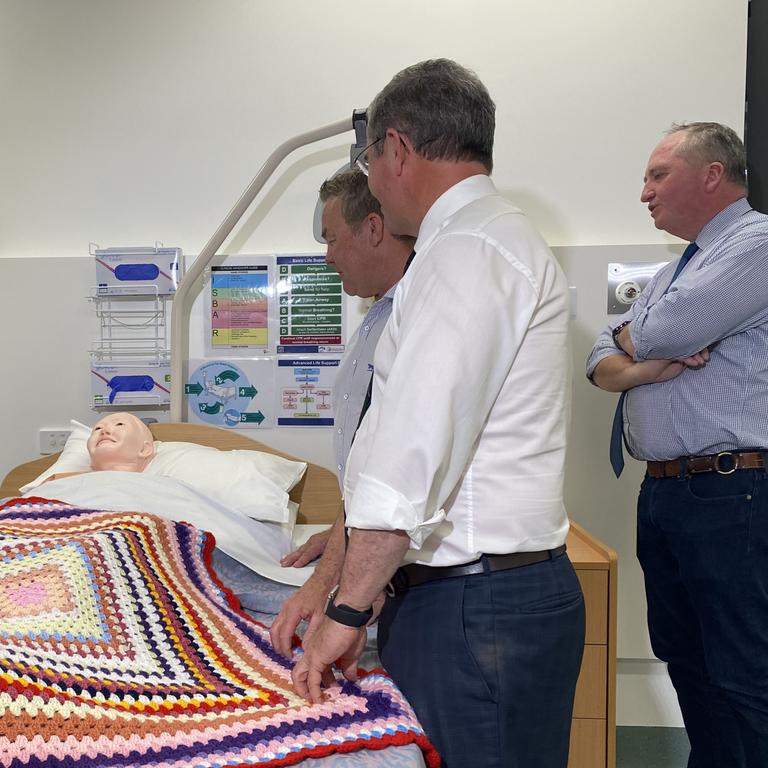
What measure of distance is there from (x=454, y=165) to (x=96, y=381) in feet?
5.63

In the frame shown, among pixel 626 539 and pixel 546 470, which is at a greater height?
pixel 546 470

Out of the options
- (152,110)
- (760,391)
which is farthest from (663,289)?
(152,110)

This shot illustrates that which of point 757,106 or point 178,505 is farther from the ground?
point 757,106

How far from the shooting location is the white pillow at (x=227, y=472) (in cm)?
198

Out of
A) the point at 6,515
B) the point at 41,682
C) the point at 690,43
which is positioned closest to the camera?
the point at 41,682

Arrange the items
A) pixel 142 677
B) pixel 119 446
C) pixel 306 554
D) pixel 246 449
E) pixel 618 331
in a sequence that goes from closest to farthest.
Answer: pixel 142 677 < pixel 306 554 < pixel 618 331 < pixel 119 446 < pixel 246 449

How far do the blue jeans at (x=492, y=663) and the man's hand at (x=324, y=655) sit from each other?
0.08m

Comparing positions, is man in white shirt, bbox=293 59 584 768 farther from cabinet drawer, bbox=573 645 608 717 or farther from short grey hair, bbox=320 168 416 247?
cabinet drawer, bbox=573 645 608 717

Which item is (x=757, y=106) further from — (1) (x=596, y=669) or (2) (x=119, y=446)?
(2) (x=119, y=446)

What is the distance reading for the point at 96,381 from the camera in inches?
95.0

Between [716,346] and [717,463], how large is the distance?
0.82 ft

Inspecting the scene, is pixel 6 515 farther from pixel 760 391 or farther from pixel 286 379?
pixel 760 391

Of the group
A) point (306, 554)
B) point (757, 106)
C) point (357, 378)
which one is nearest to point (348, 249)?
point (357, 378)

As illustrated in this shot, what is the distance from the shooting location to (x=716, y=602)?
4.99ft
